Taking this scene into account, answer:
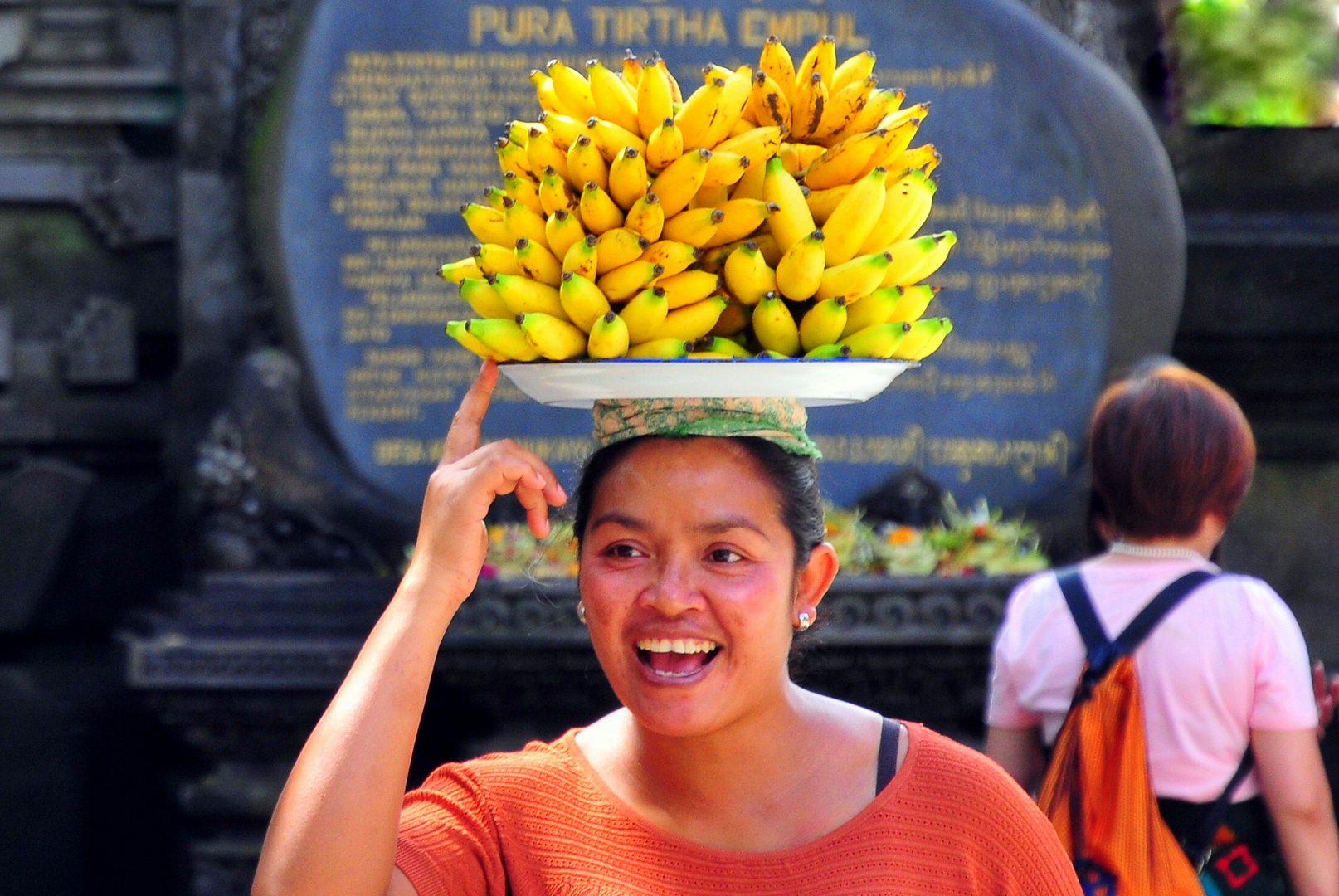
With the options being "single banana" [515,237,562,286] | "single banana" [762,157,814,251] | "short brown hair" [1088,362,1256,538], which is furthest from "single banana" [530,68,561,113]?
"short brown hair" [1088,362,1256,538]

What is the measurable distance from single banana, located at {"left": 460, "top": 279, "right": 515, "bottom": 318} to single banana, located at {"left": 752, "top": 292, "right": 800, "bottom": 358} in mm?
301

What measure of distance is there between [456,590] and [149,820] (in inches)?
140

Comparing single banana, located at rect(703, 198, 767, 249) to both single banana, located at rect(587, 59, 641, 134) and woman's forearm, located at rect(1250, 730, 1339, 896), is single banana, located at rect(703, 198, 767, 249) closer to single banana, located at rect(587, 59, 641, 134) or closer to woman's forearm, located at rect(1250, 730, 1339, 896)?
Result: single banana, located at rect(587, 59, 641, 134)

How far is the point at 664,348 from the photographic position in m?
1.77

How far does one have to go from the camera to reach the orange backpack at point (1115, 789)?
238 centimetres

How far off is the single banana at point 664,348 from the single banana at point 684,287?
0.05m

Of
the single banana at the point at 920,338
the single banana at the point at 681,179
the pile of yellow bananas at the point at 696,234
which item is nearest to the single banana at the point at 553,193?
the pile of yellow bananas at the point at 696,234

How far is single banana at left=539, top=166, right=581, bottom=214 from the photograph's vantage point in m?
1.80

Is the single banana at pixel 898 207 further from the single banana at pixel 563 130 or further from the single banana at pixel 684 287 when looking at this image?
the single banana at pixel 563 130

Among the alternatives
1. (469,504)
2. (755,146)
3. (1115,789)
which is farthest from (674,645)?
(1115,789)

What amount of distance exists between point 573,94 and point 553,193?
16cm

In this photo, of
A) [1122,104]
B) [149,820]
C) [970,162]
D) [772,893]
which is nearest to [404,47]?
[970,162]

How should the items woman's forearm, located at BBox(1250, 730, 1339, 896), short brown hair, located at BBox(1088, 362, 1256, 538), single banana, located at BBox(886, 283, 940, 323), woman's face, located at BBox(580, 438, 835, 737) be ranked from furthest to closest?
short brown hair, located at BBox(1088, 362, 1256, 538) → woman's forearm, located at BBox(1250, 730, 1339, 896) → single banana, located at BBox(886, 283, 940, 323) → woman's face, located at BBox(580, 438, 835, 737)

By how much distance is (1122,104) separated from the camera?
4812 millimetres
